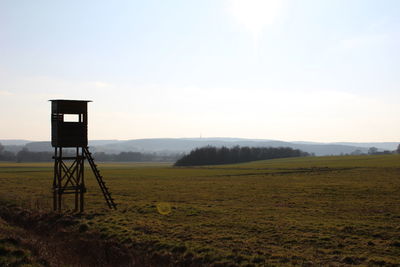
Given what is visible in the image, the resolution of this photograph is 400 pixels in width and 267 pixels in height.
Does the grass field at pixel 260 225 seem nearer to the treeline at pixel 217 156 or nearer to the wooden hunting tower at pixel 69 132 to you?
the wooden hunting tower at pixel 69 132

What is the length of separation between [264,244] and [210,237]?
293 cm

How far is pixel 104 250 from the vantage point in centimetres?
2045

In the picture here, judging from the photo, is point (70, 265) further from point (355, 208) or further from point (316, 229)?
point (355, 208)

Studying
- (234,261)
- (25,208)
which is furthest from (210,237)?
(25,208)

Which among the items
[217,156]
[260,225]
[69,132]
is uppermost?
[69,132]

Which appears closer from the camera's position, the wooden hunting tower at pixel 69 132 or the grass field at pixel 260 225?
the grass field at pixel 260 225

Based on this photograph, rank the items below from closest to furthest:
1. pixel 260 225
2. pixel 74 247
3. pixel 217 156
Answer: pixel 74 247
pixel 260 225
pixel 217 156

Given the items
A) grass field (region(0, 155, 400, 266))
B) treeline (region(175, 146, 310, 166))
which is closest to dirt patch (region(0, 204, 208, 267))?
grass field (region(0, 155, 400, 266))

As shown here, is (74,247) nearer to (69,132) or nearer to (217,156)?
(69,132)

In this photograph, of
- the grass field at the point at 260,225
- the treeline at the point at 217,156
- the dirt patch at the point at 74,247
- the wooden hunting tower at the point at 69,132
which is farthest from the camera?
the treeline at the point at 217,156

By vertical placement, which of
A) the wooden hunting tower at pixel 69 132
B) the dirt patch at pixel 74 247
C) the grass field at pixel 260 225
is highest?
the wooden hunting tower at pixel 69 132

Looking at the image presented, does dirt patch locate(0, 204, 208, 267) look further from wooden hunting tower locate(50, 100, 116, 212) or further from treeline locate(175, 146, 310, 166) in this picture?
treeline locate(175, 146, 310, 166)

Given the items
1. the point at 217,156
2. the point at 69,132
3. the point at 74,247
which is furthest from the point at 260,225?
the point at 217,156

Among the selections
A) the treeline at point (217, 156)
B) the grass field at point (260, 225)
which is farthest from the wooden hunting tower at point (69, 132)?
the treeline at point (217, 156)
